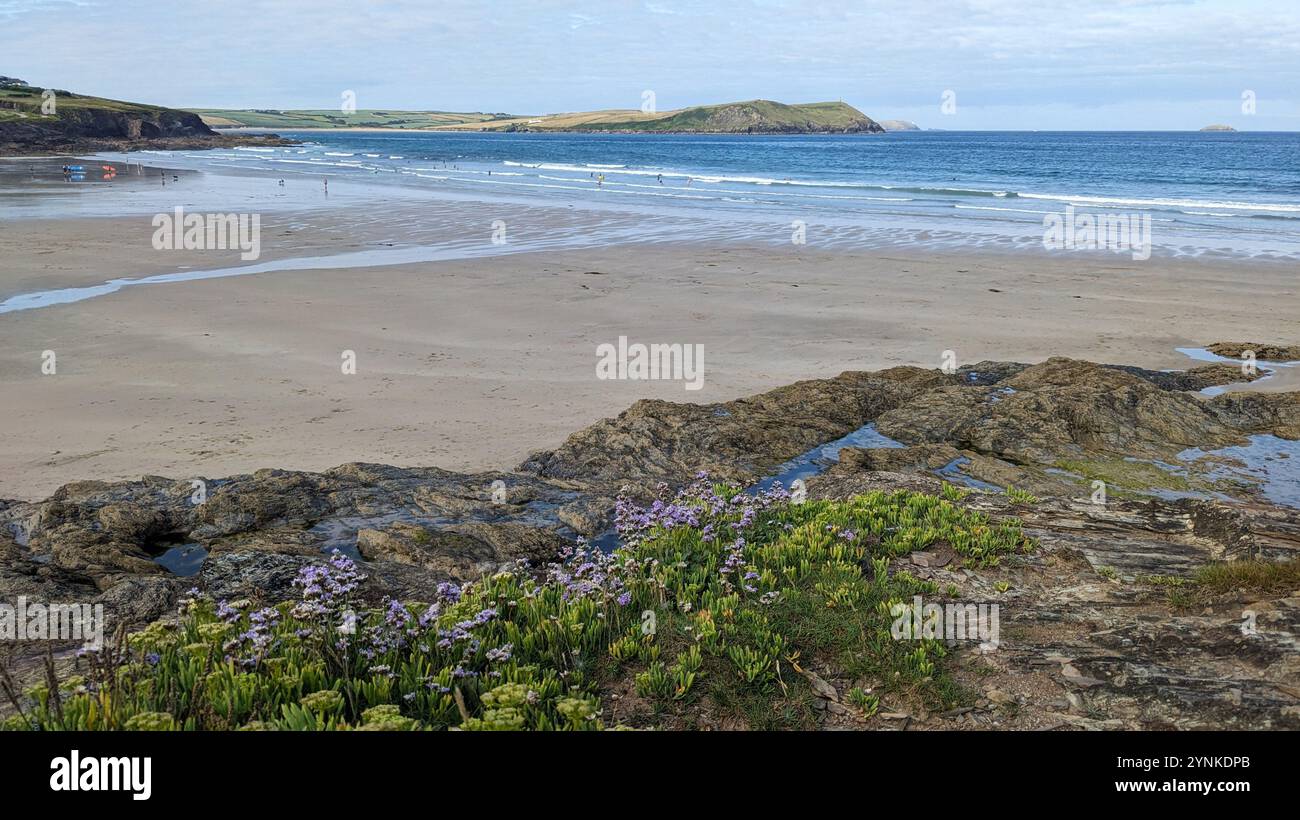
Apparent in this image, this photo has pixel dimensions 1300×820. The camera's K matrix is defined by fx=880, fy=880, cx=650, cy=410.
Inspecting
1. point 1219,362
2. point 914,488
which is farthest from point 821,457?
point 1219,362

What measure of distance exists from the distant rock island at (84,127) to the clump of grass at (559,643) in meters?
102

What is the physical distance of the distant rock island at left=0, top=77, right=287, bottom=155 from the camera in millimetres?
92438

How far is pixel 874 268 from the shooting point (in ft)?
84.0

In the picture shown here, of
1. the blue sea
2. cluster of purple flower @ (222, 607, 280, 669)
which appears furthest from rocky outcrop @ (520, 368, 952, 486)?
the blue sea

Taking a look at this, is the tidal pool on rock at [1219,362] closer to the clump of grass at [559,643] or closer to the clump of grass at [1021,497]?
the clump of grass at [1021,497]

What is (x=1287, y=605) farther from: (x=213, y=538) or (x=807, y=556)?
(x=213, y=538)

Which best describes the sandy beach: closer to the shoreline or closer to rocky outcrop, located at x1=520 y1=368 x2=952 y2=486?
the shoreline

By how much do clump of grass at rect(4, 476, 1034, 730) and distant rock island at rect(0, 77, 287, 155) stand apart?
102297mm

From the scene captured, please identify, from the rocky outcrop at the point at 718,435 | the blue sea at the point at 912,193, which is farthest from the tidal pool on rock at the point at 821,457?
the blue sea at the point at 912,193

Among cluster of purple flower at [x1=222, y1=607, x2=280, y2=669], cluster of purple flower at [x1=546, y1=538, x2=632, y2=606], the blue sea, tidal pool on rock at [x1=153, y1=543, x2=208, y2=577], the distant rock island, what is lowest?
tidal pool on rock at [x1=153, y1=543, x2=208, y2=577]

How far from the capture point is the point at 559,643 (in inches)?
215

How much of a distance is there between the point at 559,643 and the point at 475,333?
12.4 meters

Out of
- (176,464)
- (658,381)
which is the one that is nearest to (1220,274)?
(658,381)

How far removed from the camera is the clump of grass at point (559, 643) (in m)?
4.29
